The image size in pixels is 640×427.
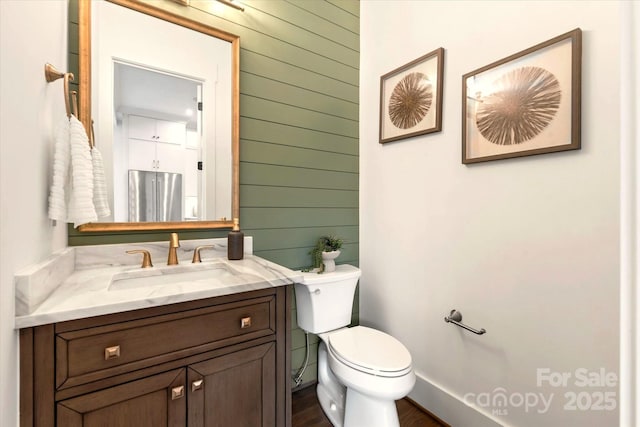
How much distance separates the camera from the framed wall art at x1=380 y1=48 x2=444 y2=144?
1.69 m

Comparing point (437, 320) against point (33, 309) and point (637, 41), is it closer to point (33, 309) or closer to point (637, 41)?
point (637, 41)

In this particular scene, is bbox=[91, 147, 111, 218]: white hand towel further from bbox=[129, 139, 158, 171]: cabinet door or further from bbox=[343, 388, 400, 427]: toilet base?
bbox=[343, 388, 400, 427]: toilet base

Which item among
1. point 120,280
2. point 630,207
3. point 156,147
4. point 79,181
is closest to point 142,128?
point 156,147

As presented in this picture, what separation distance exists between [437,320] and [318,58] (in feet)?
5.92

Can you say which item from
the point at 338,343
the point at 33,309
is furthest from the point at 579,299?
the point at 33,309

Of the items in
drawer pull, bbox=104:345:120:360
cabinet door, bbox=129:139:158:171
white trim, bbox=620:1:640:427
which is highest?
cabinet door, bbox=129:139:158:171

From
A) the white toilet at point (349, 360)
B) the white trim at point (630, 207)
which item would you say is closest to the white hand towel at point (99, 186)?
the white toilet at point (349, 360)

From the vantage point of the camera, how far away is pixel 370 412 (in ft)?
4.54

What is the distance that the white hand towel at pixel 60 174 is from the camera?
999mm

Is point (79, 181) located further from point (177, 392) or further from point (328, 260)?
point (328, 260)

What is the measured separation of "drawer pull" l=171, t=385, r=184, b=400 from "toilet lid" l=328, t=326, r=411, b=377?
2.30 feet

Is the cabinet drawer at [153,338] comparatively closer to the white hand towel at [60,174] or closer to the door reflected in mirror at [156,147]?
the white hand towel at [60,174]

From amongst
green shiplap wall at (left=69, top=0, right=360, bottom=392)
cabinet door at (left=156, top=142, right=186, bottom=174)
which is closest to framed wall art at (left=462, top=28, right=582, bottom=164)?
green shiplap wall at (left=69, top=0, right=360, bottom=392)

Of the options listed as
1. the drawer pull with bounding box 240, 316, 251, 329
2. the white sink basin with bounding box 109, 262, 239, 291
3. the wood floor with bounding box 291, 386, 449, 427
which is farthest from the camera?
the wood floor with bounding box 291, 386, 449, 427
